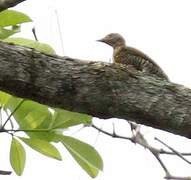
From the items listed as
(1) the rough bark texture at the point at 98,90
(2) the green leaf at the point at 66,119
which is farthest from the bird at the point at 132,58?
(1) the rough bark texture at the point at 98,90

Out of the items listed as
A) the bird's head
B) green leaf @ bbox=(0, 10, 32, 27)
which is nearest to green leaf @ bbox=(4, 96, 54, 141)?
green leaf @ bbox=(0, 10, 32, 27)

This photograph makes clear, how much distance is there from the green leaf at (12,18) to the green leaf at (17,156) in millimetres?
530

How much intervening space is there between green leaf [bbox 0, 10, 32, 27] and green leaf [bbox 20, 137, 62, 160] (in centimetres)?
54

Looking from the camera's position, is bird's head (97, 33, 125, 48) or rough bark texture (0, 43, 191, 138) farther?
bird's head (97, 33, 125, 48)

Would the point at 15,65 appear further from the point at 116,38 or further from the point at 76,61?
the point at 116,38

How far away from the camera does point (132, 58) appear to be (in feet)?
10.6

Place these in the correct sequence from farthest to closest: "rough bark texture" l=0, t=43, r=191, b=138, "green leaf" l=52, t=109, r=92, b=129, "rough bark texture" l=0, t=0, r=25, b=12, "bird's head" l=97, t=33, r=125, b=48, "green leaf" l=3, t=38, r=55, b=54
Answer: "bird's head" l=97, t=33, r=125, b=48
"green leaf" l=3, t=38, r=55, b=54
"green leaf" l=52, t=109, r=92, b=129
"rough bark texture" l=0, t=0, r=25, b=12
"rough bark texture" l=0, t=43, r=191, b=138

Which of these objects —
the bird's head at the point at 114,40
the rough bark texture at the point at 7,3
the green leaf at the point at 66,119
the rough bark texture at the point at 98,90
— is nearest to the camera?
the rough bark texture at the point at 98,90

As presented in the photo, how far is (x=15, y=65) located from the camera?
232cm

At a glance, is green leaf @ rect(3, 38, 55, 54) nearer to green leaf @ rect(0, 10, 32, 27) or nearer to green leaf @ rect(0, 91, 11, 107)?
green leaf @ rect(0, 10, 32, 27)

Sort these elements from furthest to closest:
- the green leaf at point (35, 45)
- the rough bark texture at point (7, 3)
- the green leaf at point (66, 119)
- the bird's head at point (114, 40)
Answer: the bird's head at point (114, 40), the green leaf at point (35, 45), the green leaf at point (66, 119), the rough bark texture at point (7, 3)

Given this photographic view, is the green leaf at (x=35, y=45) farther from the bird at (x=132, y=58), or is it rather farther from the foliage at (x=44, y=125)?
the bird at (x=132, y=58)

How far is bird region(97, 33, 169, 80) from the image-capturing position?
9.83 ft

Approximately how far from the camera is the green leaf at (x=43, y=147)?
2.86m
